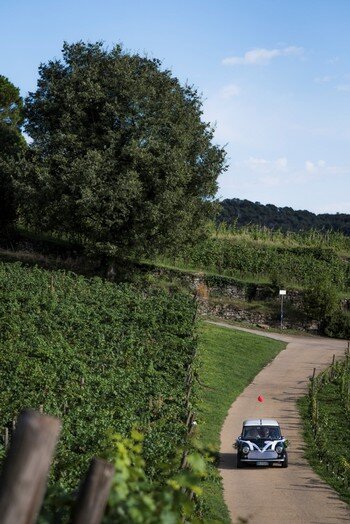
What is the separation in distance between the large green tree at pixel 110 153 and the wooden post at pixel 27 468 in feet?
123

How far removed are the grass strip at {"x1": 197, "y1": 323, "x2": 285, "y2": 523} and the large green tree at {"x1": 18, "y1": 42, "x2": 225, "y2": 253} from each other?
647 centimetres

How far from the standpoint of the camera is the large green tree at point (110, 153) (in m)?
42.4

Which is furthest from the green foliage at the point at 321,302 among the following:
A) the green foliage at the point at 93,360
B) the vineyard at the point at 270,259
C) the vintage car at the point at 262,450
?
the vintage car at the point at 262,450

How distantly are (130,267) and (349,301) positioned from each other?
14.7 metres

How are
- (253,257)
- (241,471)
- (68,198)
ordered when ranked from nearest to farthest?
(241,471), (68,198), (253,257)

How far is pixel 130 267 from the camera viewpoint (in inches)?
2003

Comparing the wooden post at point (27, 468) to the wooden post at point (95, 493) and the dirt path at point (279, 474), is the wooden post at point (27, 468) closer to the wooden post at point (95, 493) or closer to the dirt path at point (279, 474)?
the wooden post at point (95, 493)

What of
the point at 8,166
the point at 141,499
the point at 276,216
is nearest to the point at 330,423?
the point at 8,166

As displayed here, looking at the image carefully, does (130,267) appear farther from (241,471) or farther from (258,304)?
(241,471)

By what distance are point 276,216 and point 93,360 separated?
82015 mm

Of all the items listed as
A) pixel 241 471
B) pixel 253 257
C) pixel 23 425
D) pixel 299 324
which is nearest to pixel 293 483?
pixel 241 471

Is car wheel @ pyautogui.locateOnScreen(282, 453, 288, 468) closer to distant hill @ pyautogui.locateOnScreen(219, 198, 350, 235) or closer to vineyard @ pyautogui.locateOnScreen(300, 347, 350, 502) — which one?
vineyard @ pyautogui.locateOnScreen(300, 347, 350, 502)

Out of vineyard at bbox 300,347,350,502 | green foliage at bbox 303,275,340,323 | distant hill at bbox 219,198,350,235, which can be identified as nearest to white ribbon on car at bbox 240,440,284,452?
vineyard at bbox 300,347,350,502

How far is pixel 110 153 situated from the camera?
43.2 metres
